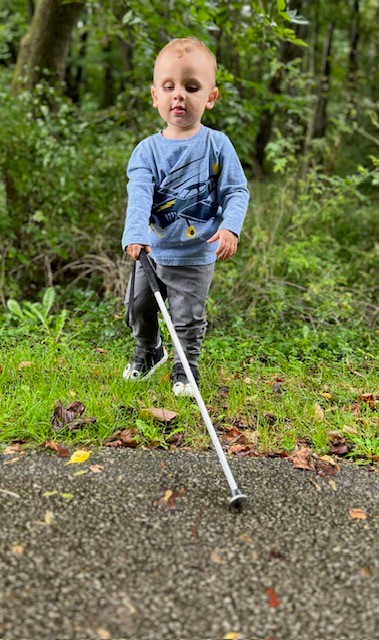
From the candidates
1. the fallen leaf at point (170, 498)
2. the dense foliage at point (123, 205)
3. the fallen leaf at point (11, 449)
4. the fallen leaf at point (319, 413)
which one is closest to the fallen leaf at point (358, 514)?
the fallen leaf at point (170, 498)

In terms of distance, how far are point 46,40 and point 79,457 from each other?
15.0ft

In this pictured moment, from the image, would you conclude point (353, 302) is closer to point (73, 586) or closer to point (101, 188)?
point (101, 188)

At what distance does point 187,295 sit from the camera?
3.28 m

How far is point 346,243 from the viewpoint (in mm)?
6828

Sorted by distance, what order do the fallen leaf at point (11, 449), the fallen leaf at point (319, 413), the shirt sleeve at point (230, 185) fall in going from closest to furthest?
the fallen leaf at point (11, 449), the shirt sleeve at point (230, 185), the fallen leaf at point (319, 413)

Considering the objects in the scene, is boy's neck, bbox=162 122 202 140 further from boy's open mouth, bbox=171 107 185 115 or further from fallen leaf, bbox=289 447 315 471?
fallen leaf, bbox=289 447 315 471

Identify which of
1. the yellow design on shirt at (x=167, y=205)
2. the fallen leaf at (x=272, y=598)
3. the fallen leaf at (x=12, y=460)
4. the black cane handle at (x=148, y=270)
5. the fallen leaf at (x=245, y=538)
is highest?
the yellow design on shirt at (x=167, y=205)

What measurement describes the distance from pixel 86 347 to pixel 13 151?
204cm

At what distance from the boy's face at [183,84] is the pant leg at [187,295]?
725mm

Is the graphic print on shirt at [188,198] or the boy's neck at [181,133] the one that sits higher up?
the boy's neck at [181,133]

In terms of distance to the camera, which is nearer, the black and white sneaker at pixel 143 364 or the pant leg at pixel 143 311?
the pant leg at pixel 143 311

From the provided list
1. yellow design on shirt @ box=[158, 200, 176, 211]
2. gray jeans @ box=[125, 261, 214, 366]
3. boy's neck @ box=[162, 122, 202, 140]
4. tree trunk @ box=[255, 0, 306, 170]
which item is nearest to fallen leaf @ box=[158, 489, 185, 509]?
gray jeans @ box=[125, 261, 214, 366]

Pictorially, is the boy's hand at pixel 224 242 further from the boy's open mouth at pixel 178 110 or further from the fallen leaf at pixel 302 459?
the fallen leaf at pixel 302 459

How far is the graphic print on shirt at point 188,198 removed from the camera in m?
3.09
